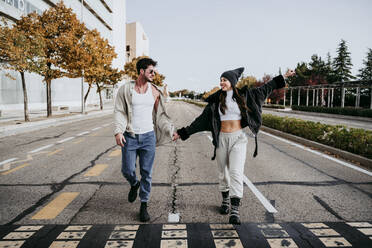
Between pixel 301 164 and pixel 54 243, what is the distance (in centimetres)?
572

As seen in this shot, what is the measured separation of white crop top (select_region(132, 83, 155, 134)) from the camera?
3.65m

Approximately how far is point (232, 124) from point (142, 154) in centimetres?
120

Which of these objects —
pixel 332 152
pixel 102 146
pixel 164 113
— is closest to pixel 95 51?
pixel 102 146

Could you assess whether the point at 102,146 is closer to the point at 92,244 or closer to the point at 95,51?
the point at 92,244

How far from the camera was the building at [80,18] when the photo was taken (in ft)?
93.4

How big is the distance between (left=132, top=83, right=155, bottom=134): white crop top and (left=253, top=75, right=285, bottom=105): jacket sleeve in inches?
55.4

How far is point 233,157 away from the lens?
3.72 meters

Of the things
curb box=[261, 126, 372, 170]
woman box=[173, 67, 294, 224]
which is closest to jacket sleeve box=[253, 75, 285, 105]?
woman box=[173, 67, 294, 224]

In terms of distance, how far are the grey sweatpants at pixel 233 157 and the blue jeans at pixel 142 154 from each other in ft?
2.93

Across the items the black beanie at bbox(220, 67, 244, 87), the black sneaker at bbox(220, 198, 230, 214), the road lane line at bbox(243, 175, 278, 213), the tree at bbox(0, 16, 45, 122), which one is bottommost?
the road lane line at bbox(243, 175, 278, 213)

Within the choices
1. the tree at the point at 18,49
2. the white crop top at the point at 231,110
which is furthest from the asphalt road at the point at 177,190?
the tree at the point at 18,49

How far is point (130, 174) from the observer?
3.79 metres

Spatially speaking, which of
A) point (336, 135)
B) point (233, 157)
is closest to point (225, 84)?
point (233, 157)

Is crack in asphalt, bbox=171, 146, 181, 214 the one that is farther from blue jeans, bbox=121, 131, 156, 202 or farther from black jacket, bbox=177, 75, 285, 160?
black jacket, bbox=177, 75, 285, 160
